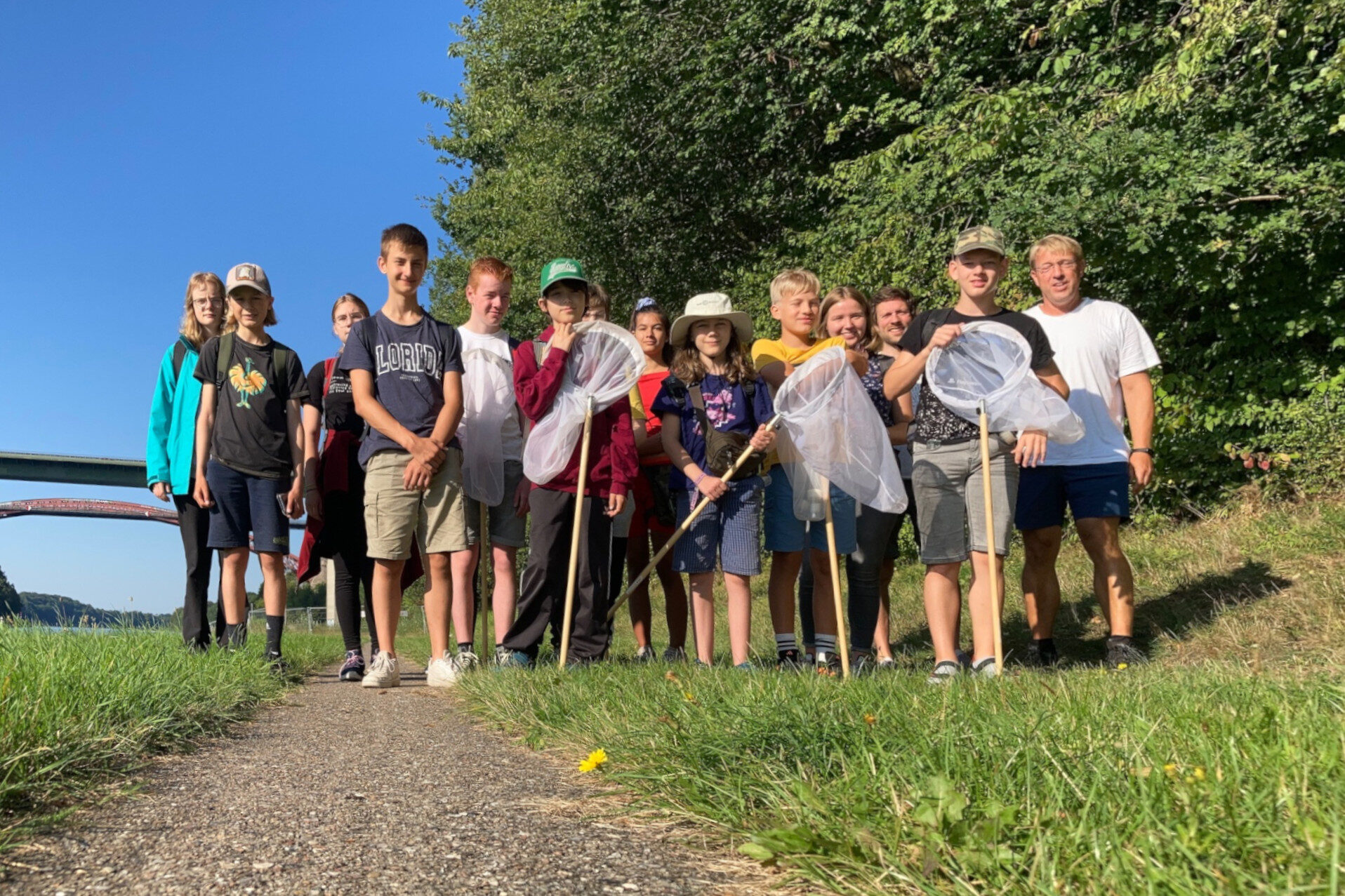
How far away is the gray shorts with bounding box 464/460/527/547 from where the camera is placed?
20.2 feet

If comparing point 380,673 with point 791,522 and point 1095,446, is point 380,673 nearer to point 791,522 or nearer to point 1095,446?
point 791,522

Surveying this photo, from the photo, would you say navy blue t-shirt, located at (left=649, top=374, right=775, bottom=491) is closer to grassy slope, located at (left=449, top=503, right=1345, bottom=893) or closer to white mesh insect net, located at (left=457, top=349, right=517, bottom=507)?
white mesh insect net, located at (left=457, top=349, right=517, bottom=507)

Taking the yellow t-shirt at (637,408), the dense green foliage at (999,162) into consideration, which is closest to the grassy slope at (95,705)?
the yellow t-shirt at (637,408)

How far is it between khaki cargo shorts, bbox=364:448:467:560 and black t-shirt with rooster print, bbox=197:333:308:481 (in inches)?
28.8

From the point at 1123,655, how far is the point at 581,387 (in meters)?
3.11

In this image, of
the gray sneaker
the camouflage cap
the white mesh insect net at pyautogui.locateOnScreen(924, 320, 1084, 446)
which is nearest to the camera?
the gray sneaker

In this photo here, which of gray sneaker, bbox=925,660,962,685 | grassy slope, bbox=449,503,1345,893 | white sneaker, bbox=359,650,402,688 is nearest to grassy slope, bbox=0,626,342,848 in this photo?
white sneaker, bbox=359,650,402,688

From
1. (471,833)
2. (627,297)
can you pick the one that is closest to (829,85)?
(627,297)

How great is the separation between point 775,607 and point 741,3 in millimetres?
12299

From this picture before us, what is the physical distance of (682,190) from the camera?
60.7 feet

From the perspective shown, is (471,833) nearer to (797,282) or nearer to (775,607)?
(775,607)

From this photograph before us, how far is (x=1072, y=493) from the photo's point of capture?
5641mm

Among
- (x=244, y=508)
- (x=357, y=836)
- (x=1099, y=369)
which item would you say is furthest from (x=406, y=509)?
(x=1099, y=369)

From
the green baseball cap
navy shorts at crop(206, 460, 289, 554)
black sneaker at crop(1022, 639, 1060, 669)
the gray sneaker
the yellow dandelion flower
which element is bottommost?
black sneaker at crop(1022, 639, 1060, 669)
